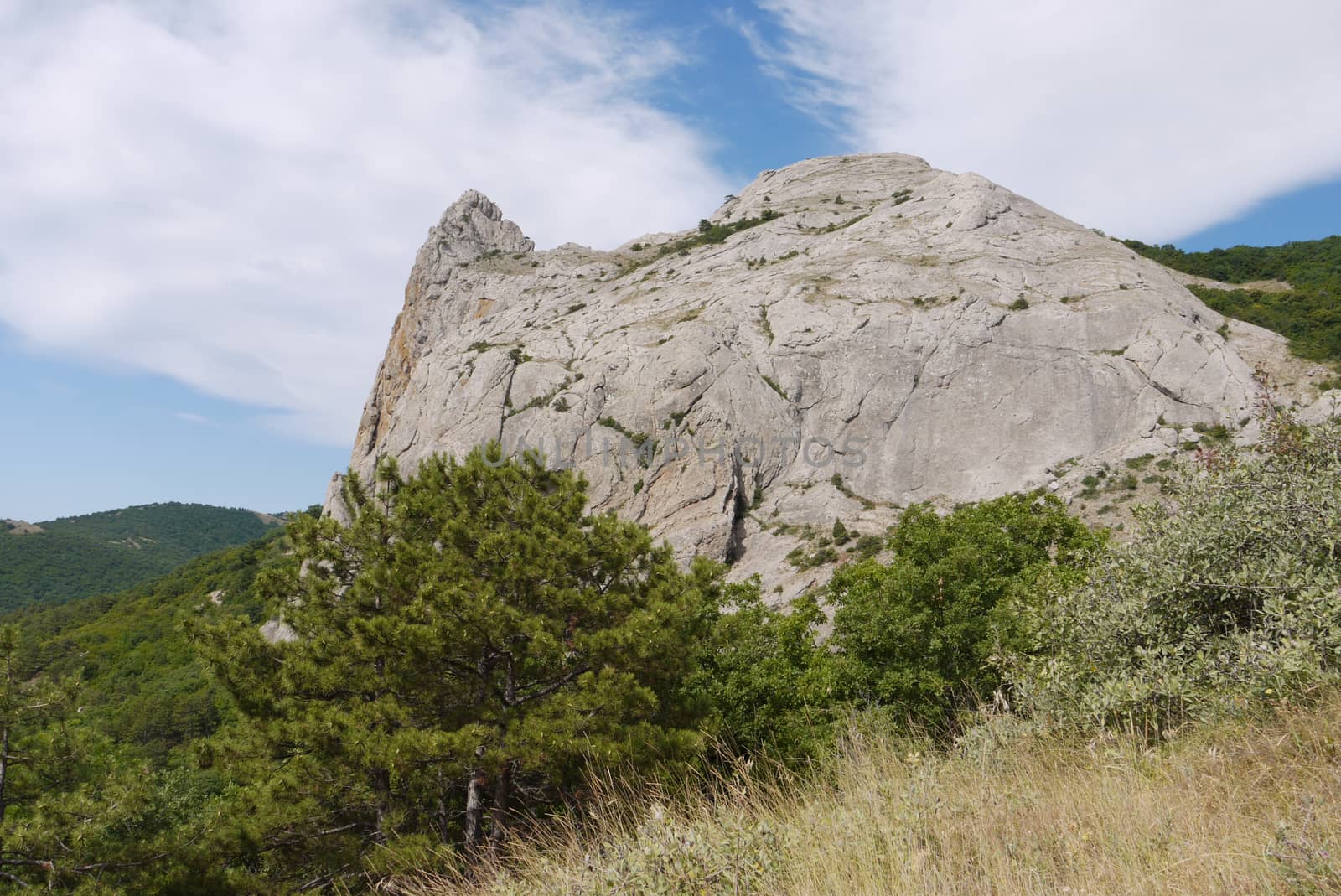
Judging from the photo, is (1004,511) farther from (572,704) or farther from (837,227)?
(837,227)

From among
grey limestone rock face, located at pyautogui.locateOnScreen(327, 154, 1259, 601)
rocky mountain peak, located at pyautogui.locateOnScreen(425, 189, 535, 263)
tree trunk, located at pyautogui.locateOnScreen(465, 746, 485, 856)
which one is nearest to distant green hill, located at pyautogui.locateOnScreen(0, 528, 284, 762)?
tree trunk, located at pyautogui.locateOnScreen(465, 746, 485, 856)

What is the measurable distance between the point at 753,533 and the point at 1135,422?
23895 millimetres

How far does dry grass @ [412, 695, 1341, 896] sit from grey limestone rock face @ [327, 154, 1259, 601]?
33.4m

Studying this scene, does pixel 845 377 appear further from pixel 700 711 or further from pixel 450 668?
pixel 450 668

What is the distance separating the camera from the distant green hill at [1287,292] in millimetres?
47688

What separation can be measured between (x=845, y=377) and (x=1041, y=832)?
47.4m

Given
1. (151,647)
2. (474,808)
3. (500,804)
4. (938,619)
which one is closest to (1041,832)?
Answer: (500,804)

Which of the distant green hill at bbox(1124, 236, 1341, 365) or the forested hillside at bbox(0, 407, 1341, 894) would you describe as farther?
the distant green hill at bbox(1124, 236, 1341, 365)

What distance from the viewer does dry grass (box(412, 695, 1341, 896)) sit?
3.08m

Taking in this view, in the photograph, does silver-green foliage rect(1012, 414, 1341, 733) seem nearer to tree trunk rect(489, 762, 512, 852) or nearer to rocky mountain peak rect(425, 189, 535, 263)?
tree trunk rect(489, 762, 512, 852)

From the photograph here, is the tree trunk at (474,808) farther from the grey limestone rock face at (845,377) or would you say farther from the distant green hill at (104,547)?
the distant green hill at (104,547)

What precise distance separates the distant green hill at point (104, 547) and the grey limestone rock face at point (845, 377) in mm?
93625

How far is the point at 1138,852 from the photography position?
10.7 feet

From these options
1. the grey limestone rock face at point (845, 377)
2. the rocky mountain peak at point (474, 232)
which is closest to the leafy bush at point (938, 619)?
the grey limestone rock face at point (845, 377)
